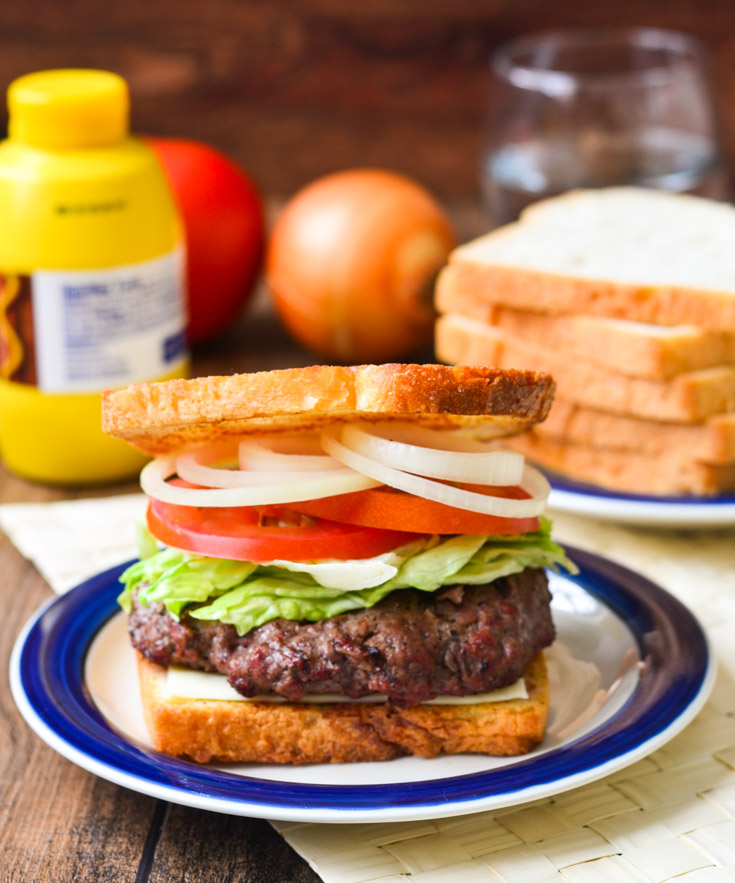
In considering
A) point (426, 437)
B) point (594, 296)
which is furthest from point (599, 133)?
point (426, 437)

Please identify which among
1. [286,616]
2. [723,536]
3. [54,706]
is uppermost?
[286,616]

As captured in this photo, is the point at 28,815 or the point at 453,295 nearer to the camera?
the point at 28,815

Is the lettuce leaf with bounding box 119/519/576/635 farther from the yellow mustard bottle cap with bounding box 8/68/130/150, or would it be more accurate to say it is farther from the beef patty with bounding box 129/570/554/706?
the yellow mustard bottle cap with bounding box 8/68/130/150

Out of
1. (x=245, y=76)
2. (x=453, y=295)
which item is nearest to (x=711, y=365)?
(x=453, y=295)

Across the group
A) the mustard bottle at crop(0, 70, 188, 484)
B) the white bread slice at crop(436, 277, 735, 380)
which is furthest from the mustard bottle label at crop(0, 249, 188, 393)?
the white bread slice at crop(436, 277, 735, 380)

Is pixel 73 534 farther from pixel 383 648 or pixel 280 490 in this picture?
pixel 383 648

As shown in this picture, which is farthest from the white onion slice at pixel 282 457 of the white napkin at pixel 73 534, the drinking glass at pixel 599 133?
the drinking glass at pixel 599 133

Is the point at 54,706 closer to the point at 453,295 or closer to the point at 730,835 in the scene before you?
the point at 730,835
